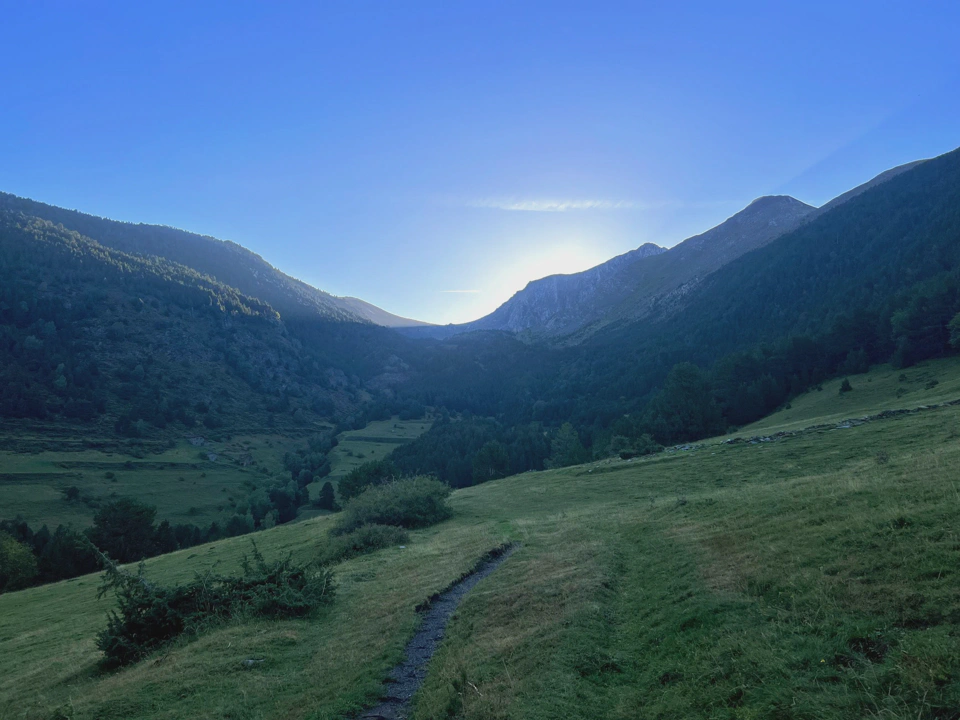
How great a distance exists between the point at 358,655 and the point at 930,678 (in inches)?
531

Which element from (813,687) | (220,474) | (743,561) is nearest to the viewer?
(813,687)

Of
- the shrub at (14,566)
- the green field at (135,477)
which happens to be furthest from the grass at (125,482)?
the shrub at (14,566)

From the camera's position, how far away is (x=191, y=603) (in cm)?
2045

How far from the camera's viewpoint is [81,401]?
165 meters

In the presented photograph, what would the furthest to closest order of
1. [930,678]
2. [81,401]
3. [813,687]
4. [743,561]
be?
[81,401], [743,561], [813,687], [930,678]

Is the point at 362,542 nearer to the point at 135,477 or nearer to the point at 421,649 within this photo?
the point at 421,649

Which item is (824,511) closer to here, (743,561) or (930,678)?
(743,561)

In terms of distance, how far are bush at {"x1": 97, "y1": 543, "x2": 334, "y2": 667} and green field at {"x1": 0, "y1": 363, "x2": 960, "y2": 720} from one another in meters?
1.11

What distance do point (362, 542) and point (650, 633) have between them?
2621 centimetres

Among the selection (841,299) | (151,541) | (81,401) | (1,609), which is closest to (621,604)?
(1,609)

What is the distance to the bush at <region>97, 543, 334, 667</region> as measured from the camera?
1852 cm

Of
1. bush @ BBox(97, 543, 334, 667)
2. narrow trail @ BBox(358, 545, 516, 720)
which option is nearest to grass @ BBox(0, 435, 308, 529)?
bush @ BBox(97, 543, 334, 667)

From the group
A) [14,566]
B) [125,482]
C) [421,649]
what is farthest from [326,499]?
[421,649]

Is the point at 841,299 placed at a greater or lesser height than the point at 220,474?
greater
